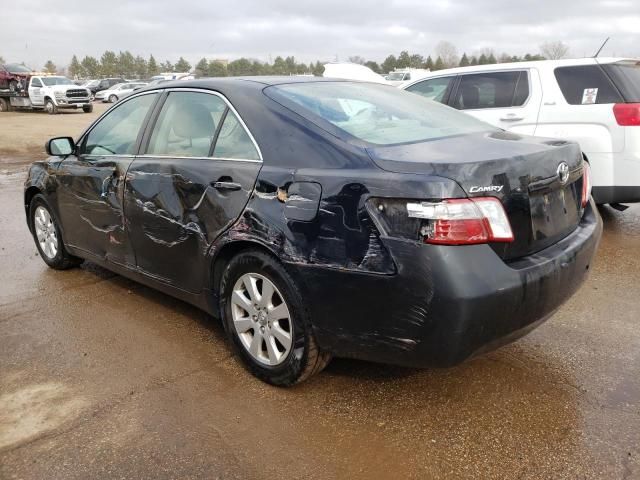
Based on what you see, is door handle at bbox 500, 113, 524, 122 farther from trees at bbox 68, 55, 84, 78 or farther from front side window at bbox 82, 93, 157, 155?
trees at bbox 68, 55, 84, 78

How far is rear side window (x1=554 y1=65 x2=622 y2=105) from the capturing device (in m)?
5.68

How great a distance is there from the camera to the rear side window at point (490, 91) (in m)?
6.45

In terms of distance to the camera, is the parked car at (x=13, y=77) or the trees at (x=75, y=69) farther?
the trees at (x=75, y=69)

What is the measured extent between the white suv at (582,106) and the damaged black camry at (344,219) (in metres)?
2.71

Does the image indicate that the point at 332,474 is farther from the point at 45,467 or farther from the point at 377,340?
the point at 45,467

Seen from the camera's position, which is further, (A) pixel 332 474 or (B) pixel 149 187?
(B) pixel 149 187

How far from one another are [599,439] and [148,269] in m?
2.78

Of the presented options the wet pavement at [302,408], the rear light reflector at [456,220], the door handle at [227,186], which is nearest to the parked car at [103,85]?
the wet pavement at [302,408]

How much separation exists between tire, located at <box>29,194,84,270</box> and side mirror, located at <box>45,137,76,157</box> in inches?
24.1

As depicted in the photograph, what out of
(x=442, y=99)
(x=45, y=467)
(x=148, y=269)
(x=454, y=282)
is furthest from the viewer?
(x=442, y=99)

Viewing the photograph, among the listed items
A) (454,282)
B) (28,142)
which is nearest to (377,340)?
(454,282)

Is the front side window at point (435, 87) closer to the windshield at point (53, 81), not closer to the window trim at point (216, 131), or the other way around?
the window trim at point (216, 131)

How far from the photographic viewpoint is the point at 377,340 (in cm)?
253

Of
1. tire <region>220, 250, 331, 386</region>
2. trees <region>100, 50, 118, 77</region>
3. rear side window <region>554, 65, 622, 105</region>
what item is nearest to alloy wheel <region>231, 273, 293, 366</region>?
tire <region>220, 250, 331, 386</region>
